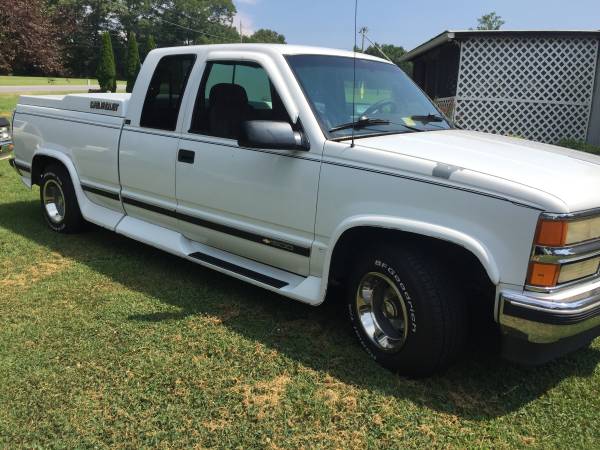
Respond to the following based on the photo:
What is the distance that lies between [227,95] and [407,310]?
215 cm

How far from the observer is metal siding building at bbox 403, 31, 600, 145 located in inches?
561

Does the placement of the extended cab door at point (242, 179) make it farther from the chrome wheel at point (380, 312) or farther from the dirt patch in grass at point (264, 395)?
the dirt patch in grass at point (264, 395)

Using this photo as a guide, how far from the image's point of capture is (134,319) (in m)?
3.94

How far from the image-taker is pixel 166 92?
4594 millimetres

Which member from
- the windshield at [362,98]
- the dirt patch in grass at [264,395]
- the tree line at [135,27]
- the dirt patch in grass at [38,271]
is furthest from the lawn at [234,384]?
the tree line at [135,27]

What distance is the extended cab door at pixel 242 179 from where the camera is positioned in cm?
360

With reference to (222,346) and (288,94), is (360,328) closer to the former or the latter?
(222,346)

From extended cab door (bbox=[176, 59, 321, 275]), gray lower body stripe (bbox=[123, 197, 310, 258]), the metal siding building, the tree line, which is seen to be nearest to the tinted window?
extended cab door (bbox=[176, 59, 321, 275])

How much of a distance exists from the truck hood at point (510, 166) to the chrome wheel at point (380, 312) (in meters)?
0.76

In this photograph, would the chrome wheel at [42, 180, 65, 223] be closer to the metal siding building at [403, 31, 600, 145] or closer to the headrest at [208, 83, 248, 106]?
the headrest at [208, 83, 248, 106]

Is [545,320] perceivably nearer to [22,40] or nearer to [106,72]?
[22,40]

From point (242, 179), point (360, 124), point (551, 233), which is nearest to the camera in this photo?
point (551, 233)

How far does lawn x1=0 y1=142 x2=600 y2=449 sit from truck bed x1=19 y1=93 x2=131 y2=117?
1.63m

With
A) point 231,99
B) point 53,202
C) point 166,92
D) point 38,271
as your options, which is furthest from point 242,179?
point 53,202
